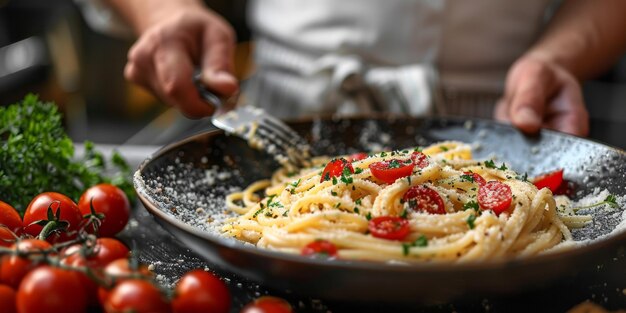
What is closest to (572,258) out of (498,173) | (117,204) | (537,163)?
(498,173)

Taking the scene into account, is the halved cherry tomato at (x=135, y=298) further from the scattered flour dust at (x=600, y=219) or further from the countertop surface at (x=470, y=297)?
the scattered flour dust at (x=600, y=219)

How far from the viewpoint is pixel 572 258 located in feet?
3.46

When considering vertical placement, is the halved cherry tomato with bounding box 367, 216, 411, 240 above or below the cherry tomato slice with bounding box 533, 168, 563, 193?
above

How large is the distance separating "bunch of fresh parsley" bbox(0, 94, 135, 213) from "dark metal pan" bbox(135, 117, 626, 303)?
0.24 metres

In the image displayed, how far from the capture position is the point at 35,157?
62.4 inches

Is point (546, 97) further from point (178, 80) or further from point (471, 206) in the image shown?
point (178, 80)

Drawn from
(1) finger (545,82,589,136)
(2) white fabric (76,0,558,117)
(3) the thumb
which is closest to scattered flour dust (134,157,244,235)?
(3) the thumb

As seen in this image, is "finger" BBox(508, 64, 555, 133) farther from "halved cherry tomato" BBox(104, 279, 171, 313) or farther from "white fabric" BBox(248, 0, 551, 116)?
"halved cherry tomato" BBox(104, 279, 171, 313)

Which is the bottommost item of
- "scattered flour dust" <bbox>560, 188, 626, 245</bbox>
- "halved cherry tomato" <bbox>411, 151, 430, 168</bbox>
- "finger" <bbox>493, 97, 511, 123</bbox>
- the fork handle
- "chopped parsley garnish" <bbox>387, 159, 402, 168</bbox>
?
"finger" <bbox>493, 97, 511, 123</bbox>

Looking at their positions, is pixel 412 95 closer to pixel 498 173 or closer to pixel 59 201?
pixel 498 173

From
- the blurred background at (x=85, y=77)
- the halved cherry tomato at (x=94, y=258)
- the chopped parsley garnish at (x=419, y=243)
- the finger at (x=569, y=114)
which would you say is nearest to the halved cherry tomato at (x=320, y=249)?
the chopped parsley garnish at (x=419, y=243)

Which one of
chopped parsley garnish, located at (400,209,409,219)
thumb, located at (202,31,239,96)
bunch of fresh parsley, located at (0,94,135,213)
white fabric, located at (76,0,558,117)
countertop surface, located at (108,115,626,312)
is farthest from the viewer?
white fabric, located at (76,0,558,117)

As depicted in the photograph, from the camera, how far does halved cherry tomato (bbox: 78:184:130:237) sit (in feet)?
4.95

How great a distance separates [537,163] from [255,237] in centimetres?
81
